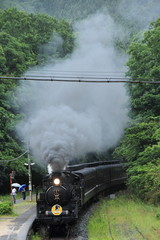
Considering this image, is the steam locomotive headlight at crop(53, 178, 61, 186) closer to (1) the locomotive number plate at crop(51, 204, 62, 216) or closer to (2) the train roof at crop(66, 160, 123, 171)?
(1) the locomotive number plate at crop(51, 204, 62, 216)

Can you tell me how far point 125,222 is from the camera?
13.5 meters

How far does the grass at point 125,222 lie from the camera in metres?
11.3

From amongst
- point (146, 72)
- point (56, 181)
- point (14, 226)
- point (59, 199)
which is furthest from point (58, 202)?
point (146, 72)

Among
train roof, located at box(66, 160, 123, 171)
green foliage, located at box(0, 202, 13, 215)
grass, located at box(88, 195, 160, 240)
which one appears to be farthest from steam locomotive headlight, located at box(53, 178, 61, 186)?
green foliage, located at box(0, 202, 13, 215)

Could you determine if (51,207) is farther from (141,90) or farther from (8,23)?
(8,23)

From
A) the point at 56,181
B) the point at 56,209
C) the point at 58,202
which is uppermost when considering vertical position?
the point at 56,181

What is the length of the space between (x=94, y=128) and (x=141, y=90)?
3763mm

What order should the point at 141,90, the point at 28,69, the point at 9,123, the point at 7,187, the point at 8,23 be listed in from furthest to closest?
the point at 8,23, the point at 28,69, the point at 7,187, the point at 9,123, the point at 141,90

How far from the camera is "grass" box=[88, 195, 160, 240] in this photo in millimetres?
11297

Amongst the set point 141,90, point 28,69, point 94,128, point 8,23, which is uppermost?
point 8,23

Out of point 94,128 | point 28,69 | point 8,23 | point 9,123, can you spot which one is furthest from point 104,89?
point 8,23

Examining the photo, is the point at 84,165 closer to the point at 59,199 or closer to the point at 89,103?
the point at 89,103

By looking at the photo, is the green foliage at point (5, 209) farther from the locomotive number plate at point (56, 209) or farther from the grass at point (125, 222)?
the locomotive number plate at point (56, 209)

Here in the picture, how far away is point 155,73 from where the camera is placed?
19703 mm
